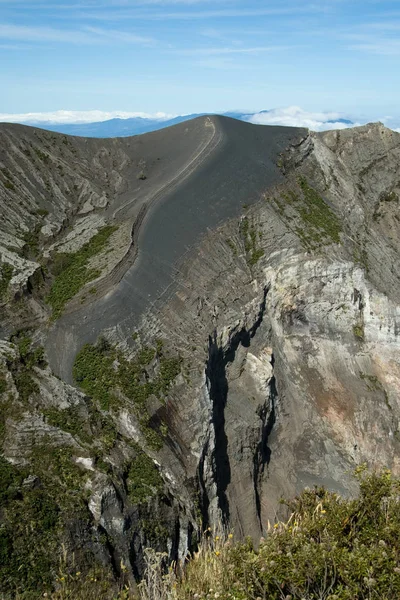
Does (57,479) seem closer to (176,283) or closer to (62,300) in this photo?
(62,300)

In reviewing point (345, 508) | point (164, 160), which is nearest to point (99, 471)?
point (345, 508)

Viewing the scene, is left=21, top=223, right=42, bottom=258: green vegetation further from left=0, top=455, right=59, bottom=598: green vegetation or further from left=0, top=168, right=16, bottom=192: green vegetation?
left=0, top=455, right=59, bottom=598: green vegetation

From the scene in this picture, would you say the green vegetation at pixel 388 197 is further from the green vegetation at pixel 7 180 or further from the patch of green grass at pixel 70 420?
the patch of green grass at pixel 70 420

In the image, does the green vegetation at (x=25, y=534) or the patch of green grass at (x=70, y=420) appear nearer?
the green vegetation at (x=25, y=534)

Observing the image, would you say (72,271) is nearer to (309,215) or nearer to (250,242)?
(250,242)

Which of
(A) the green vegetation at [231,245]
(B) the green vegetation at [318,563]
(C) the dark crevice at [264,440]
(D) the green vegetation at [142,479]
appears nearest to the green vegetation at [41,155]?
(A) the green vegetation at [231,245]

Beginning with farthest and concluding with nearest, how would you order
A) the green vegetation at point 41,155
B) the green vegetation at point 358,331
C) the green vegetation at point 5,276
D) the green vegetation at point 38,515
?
1. the green vegetation at point 41,155
2. the green vegetation at point 358,331
3. the green vegetation at point 5,276
4. the green vegetation at point 38,515

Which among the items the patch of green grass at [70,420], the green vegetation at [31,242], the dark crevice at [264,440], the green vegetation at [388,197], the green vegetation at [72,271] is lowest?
the dark crevice at [264,440]
